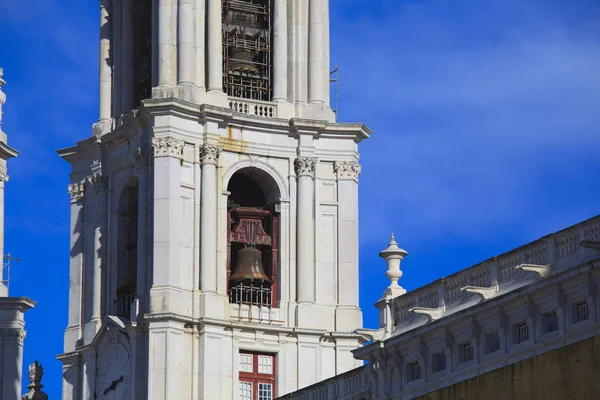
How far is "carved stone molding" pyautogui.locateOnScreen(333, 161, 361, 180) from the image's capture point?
343 ft

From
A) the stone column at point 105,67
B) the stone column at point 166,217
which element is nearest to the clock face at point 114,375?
the stone column at point 166,217

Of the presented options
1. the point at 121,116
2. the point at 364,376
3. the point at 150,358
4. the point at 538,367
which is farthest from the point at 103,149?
the point at 538,367

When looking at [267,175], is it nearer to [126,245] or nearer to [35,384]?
[126,245]

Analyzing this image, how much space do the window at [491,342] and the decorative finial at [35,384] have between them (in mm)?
36455

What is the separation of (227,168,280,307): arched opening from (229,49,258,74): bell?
449cm

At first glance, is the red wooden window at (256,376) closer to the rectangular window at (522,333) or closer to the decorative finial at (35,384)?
the decorative finial at (35,384)

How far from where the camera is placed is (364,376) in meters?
87.4

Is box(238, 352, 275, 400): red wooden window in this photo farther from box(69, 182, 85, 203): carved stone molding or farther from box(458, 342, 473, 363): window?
box(458, 342, 473, 363): window

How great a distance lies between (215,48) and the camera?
103625 millimetres

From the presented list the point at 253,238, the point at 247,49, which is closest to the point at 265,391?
the point at 253,238

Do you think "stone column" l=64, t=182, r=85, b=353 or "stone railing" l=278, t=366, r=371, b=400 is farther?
"stone column" l=64, t=182, r=85, b=353

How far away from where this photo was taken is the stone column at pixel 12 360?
116000 mm

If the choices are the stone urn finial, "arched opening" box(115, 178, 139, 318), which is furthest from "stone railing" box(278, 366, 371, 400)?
"arched opening" box(115, 178, 139, 318)

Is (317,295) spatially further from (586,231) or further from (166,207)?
(586,231)
